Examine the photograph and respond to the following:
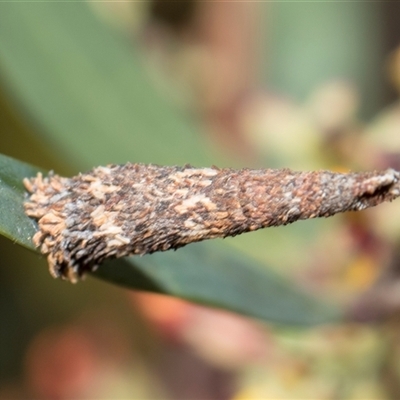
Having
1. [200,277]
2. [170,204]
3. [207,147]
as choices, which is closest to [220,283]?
[200,277]

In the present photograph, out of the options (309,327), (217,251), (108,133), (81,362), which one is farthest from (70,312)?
(309,327)

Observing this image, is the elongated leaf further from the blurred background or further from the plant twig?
the plant twig

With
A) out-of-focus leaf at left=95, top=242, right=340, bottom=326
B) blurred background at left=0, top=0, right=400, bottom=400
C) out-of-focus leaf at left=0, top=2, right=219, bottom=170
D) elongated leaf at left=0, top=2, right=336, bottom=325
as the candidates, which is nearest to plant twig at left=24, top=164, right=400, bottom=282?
out-of-focus leaf at left=95, top=242, right=340, bottom=326

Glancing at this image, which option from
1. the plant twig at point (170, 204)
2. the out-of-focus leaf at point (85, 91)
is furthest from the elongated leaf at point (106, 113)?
the plant twig at point (170, 204)

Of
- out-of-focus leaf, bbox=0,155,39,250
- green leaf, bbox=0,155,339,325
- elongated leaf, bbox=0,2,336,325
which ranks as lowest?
out-of-focus leaf, bbox=0,155,39,250

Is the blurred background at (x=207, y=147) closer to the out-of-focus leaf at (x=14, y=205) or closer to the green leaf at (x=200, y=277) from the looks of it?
the green leaf at (x=200, y=277)

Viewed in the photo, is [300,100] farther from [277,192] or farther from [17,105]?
[277,192]
